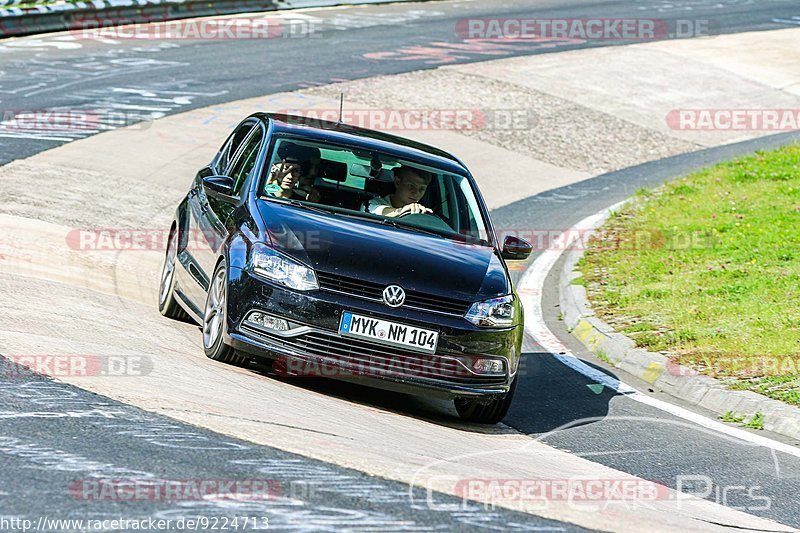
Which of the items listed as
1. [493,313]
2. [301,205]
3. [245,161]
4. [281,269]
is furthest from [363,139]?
[493,313]

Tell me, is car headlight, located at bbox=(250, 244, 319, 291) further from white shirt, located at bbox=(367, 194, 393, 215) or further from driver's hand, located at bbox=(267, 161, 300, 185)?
white shirt, located at bbox=(367, 194, 393, 215)

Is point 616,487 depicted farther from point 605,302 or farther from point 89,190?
point 89,190

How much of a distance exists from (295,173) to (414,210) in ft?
2.90

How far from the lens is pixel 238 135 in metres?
10.2

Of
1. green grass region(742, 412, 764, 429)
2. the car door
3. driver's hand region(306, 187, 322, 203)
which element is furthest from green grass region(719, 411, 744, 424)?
the car door

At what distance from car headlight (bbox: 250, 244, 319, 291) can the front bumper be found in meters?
0.05

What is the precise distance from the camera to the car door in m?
8.73

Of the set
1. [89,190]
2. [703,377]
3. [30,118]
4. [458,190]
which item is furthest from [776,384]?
[30,118]

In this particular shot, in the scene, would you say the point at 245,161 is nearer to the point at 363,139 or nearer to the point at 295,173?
the point at 295,173

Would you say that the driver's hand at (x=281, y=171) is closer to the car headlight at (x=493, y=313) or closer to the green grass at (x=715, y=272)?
the car headlight at (x=493, y=313)

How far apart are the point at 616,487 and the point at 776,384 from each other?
10.2ft

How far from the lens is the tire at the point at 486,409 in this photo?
26.5 ft

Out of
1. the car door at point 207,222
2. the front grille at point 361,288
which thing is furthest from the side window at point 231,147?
the front grille at point 361,288

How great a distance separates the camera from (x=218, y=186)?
28.7ft
